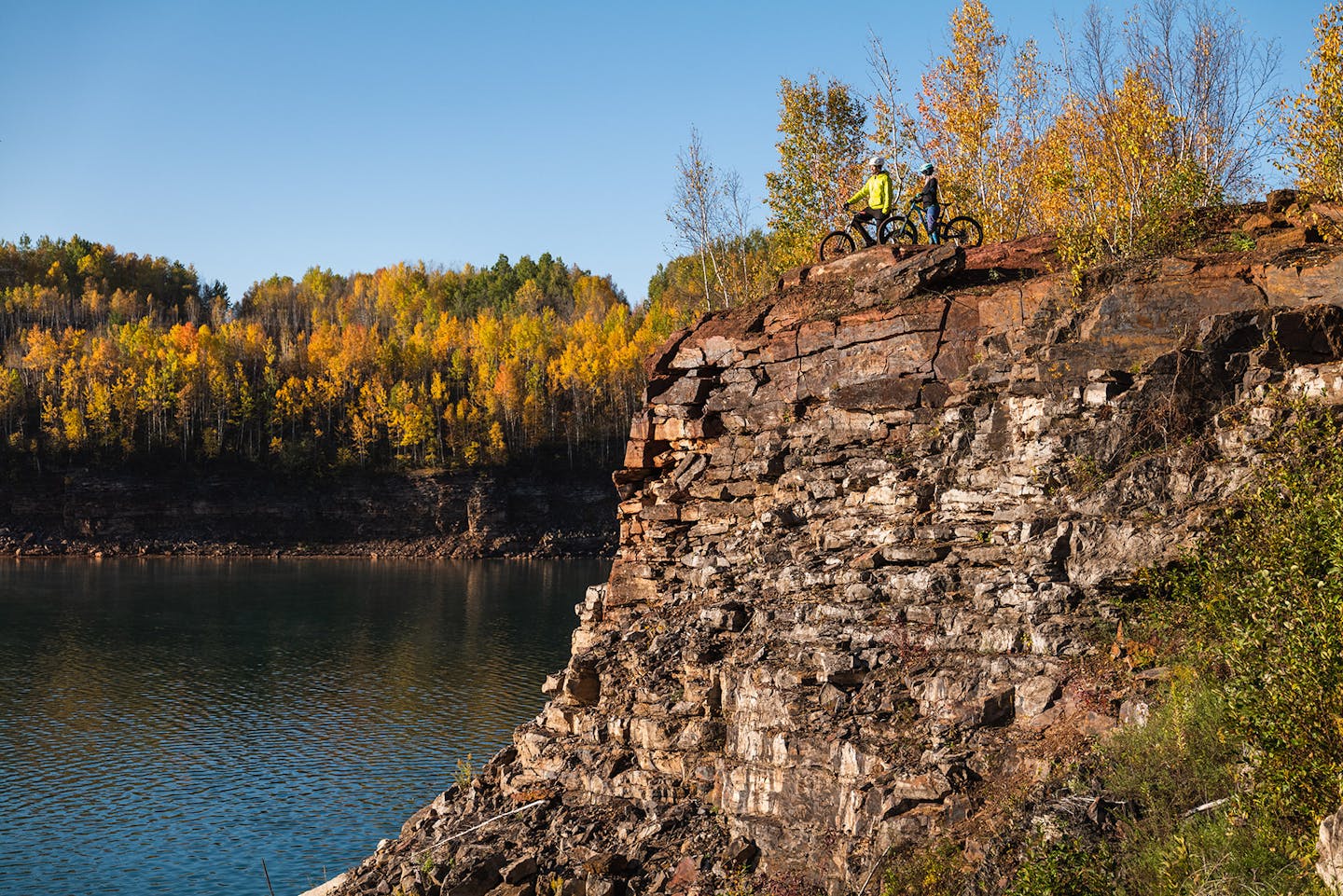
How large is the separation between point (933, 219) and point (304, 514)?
109163 mm

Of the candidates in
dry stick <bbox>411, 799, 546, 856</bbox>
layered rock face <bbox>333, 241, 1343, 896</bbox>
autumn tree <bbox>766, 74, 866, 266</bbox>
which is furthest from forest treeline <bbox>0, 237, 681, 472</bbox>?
dry stick <bbox>411, 799, 546, 856</bbox>

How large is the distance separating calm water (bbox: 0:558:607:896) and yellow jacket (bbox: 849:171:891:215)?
21.5 metres

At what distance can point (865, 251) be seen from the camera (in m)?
26.2

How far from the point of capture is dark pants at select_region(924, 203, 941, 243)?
2680 centimetres

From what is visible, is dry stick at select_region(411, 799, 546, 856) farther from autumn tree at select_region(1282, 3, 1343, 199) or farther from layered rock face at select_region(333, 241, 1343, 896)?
autumn tree at select_region(1282, 3, 1343, 199)

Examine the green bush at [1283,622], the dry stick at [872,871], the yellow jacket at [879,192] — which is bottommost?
the dry stick at [872,871]

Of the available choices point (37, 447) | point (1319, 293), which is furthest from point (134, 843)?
point (37, 447)

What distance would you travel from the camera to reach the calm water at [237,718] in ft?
99.9

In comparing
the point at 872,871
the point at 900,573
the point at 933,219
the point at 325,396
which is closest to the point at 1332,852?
the point at 872,871

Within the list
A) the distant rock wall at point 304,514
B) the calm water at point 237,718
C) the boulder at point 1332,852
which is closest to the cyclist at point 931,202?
the boulder at point 1332,852

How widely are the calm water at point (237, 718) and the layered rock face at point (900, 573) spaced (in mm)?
10837

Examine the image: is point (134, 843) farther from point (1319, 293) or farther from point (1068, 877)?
point (1319, 293)

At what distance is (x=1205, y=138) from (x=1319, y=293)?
60.8 ft

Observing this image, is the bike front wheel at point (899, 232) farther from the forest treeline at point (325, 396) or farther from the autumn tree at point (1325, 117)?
the forest treeline at point (325, 396)
